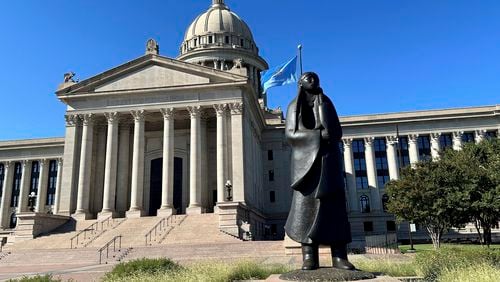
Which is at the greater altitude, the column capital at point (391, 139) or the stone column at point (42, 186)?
the column capital at point (391, 139)

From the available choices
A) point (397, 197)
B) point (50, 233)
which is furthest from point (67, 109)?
point (397, 197)

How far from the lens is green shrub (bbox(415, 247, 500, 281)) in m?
12.7

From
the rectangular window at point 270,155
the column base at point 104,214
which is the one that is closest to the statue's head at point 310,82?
the column base at point 104,214

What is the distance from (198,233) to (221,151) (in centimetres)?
1208

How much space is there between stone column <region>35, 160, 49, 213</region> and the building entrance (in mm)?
27001

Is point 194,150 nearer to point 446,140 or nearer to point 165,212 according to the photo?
point 165,212

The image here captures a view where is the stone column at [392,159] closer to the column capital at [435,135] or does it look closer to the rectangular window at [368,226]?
the column capital at [435,135]

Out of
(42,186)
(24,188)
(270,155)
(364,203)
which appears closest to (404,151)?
(364,203)

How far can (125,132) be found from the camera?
53406 millimetres

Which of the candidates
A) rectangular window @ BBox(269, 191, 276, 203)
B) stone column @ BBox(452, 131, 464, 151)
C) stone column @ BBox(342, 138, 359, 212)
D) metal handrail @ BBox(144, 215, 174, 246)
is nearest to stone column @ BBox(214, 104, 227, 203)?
metal handrail @ BBox(144, 215, 174, 246)

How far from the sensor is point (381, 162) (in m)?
65.1

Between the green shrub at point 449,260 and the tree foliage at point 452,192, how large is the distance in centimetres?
2079

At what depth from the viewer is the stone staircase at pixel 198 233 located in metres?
35.2

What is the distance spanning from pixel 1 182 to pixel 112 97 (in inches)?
1454
